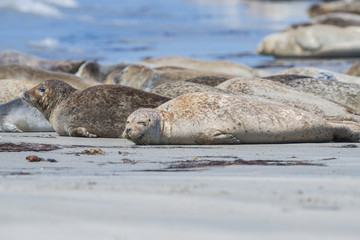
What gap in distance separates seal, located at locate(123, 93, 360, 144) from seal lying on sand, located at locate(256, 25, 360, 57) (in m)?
11.4

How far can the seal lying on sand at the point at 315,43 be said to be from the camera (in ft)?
55.1

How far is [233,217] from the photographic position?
2.53m

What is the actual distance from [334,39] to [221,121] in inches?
472

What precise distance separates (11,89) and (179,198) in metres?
5.83

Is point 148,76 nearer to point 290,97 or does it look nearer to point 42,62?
point 290,97

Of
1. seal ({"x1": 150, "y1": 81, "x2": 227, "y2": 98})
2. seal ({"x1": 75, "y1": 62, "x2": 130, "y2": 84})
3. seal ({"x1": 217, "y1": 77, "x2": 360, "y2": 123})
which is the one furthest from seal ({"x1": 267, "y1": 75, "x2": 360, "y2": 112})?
seal ({"x1": 75, "y1": 62, "x2": 130, "y2": 84})

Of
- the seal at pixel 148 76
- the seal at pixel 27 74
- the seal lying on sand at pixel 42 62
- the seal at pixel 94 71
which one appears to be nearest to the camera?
the seal at pixel 148 76

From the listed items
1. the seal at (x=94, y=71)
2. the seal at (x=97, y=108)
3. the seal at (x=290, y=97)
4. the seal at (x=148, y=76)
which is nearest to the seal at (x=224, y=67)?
the seal at (x=94, y=71)

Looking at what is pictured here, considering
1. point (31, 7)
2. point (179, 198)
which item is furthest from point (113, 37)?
point (179, 198)

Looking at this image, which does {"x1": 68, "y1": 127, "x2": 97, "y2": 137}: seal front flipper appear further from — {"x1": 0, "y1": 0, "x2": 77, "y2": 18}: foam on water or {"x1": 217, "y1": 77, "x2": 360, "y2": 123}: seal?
{"x1": 0, "y1": 0, "x2": 77, "y2": 18}: foam on water

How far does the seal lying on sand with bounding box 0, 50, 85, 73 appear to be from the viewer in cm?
1302

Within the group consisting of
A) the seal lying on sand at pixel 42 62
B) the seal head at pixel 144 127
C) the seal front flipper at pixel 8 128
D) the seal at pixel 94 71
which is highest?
the seal lying on sand at pixel 42 62

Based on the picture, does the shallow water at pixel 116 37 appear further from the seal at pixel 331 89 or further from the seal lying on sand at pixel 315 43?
the seal at pixel 331 89

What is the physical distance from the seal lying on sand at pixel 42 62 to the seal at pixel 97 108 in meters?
6.31
